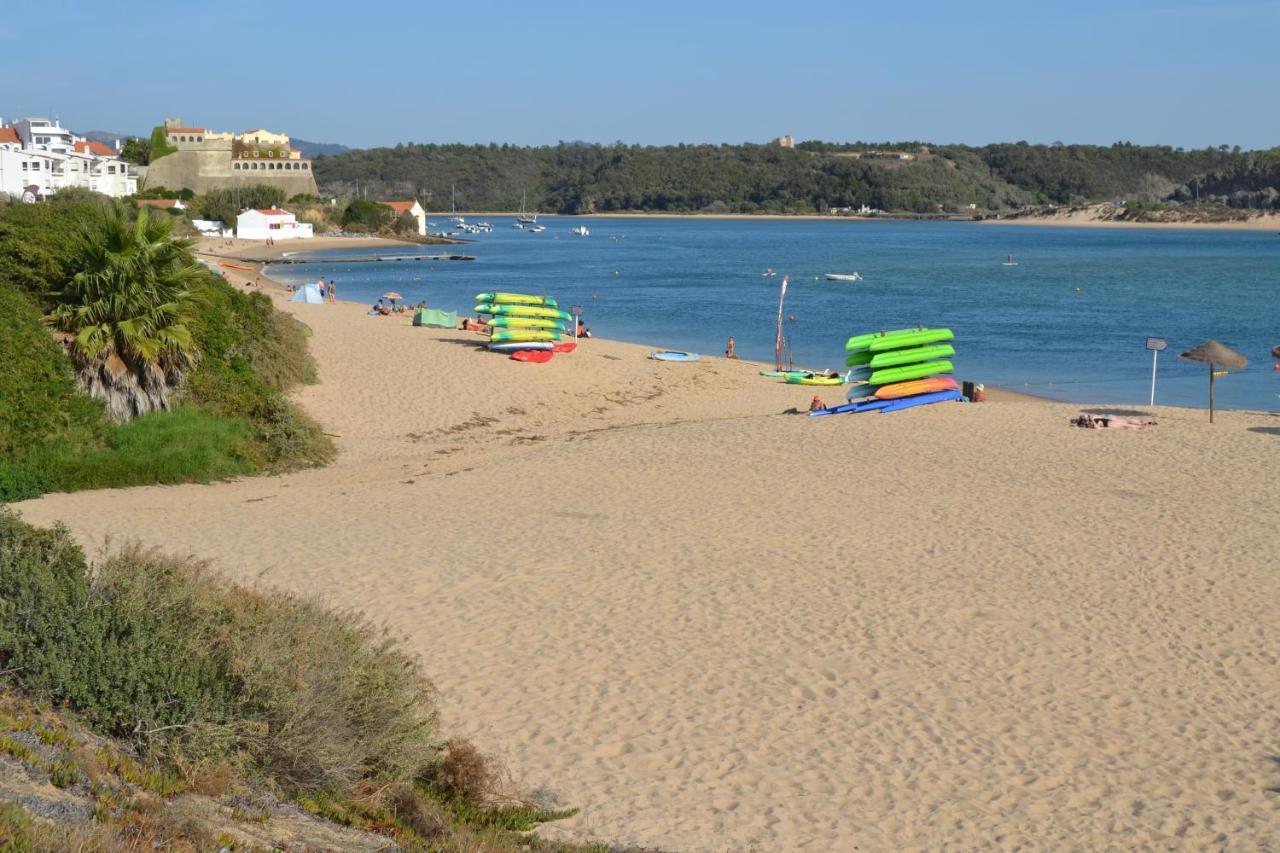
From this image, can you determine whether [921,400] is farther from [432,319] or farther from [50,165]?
[50,165]

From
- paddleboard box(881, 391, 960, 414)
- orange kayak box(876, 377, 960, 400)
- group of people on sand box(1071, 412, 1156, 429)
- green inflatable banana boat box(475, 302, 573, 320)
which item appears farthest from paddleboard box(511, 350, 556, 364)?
group of people on sand box(1071, 412, 1156, 429)

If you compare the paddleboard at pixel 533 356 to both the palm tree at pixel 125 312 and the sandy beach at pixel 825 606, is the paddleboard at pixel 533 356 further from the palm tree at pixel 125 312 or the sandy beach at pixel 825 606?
the palm tree at pixel 125 312

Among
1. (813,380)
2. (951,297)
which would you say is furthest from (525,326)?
(951,297)

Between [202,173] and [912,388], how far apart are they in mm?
100655

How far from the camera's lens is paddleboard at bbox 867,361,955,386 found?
23031mm

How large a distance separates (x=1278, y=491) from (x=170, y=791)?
46.7 ft

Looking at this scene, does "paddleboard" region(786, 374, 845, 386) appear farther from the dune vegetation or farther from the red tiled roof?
the red tiled roof

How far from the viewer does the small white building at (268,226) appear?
9225cm

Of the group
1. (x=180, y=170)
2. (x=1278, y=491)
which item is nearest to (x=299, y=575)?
(x=1278, y=491)

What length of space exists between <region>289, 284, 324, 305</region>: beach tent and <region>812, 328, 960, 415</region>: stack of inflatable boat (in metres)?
23.6

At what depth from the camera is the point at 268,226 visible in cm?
9325

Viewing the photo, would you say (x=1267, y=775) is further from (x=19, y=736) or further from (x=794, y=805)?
(x=19, y=736)

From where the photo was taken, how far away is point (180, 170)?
11106 cm

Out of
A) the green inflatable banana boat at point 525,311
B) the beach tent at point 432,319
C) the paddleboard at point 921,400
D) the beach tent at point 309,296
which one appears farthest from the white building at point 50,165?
the paddleboard at point 921,400
